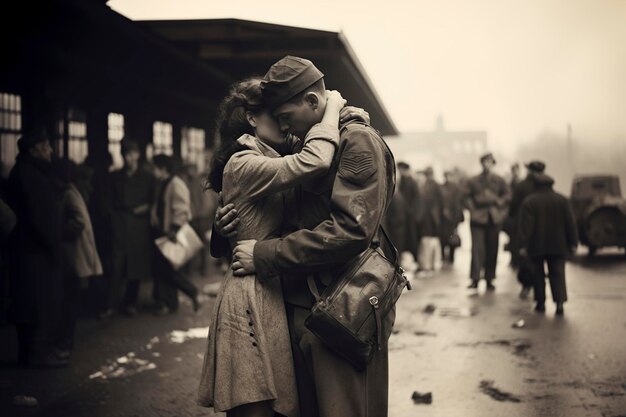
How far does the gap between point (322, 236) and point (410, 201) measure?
13.8 m

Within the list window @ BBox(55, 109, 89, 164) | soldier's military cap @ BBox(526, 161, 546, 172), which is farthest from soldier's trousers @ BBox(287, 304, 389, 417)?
window @ BBox(55, 109, 89, 164)

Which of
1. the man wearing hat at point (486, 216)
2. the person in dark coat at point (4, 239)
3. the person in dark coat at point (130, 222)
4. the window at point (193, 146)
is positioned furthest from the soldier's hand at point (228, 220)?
the window at point (193, 146)

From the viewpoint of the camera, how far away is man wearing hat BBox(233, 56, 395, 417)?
3.52m

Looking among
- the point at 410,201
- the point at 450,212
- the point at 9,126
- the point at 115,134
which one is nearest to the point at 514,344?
the point at 9,126

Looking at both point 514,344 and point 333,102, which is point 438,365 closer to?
point 514,344

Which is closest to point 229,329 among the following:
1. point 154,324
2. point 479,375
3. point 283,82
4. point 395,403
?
point 283,82

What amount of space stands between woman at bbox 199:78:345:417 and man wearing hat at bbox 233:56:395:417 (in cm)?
7

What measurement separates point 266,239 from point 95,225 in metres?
7.72

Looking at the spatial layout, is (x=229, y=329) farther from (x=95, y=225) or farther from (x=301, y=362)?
(x=95, y=225)

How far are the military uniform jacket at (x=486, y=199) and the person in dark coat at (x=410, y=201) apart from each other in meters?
3.35

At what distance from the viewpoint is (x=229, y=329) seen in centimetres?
360

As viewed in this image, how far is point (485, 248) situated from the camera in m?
13.7

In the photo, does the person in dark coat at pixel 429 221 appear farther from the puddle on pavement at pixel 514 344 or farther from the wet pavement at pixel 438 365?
the puddle on pavement at pixel 514 344

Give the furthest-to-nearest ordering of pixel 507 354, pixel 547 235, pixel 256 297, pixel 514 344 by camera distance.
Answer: pixel 547 235 → pixel 514 344 → pixel 507 354 → pixel 256 297
